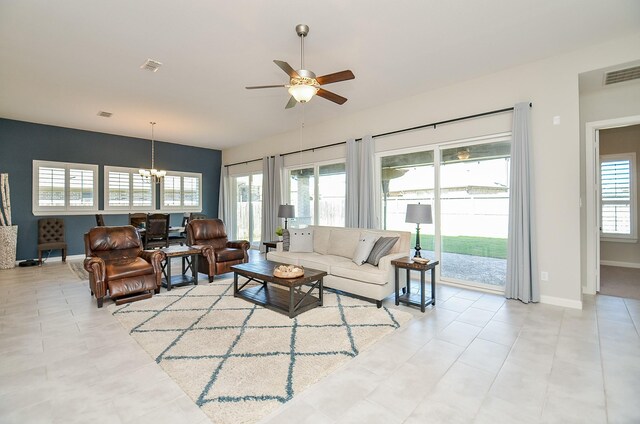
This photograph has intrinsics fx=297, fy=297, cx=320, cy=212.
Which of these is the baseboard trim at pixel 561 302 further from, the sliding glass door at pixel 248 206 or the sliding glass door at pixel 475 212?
the sliding glass door at pixel 248 206

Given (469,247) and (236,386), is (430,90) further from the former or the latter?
(236,386)

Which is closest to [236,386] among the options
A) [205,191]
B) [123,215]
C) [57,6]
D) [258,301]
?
[258,301]

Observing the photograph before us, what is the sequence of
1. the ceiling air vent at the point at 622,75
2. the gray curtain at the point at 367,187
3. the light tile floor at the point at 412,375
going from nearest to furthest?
the light tile floor at the point at 412,375 → the ceiling air vent at the point at 622,75 → the gray curtain at the point at 367,187

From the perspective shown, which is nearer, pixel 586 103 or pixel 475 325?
pixel 475 325

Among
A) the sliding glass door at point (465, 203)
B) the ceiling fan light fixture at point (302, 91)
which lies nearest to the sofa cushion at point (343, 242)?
the sliding glass door at point (465, 203)

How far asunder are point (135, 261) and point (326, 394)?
3.59 metres

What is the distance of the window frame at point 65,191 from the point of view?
681 centimetres

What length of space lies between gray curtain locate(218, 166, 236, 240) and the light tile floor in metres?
6.09

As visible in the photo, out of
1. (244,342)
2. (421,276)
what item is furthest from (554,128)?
(244,342)

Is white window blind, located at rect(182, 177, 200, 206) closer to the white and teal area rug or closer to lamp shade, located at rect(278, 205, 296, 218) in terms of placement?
lamp shade, located at rect(278, 205, 296, 218)

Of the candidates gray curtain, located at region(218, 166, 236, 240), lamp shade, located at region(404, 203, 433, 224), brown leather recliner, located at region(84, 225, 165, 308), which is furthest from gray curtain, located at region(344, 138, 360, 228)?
gray curtain, located at region(218, 166, 236, 240)

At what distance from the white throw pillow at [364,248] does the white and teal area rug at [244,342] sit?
55cm

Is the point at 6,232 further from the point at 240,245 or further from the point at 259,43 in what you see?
the point at 259,43

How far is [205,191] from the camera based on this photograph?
31.9 ft
